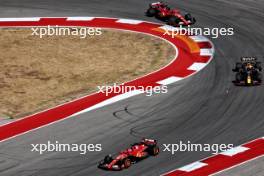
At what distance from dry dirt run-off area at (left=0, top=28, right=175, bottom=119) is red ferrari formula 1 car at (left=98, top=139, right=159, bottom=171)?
217 inches

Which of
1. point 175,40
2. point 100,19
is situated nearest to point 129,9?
point 100,19

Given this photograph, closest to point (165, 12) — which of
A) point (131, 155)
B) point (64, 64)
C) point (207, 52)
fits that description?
point (207, 52)

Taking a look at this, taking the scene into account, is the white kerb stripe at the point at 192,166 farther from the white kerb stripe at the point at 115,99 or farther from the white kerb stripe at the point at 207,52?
the white kerb stripe at the point at 207,52

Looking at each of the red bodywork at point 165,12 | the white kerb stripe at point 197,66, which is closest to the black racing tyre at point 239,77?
the white kerb stripe at point 197,66

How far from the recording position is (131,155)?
2678 cm

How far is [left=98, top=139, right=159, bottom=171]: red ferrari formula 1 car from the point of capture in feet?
86.7

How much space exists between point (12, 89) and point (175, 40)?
783 centimetres

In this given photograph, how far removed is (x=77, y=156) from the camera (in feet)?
90.6

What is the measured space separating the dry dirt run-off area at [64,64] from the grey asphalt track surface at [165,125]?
2.08m

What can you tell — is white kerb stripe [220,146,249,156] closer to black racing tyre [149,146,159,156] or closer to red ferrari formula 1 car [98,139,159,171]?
black racing tyre [149,146,159,156]

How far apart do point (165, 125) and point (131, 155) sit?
3232 mm

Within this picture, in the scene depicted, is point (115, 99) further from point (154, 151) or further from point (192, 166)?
point (192, 166)

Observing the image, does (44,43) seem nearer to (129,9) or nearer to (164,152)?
(129,9)

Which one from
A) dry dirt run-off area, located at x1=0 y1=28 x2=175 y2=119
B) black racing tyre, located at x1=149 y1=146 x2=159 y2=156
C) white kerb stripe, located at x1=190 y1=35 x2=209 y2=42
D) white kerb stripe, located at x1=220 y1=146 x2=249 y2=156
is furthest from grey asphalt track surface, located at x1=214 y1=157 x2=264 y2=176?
white kerb stripe, located at x1=190 y1=35 x2=209 y2=42
